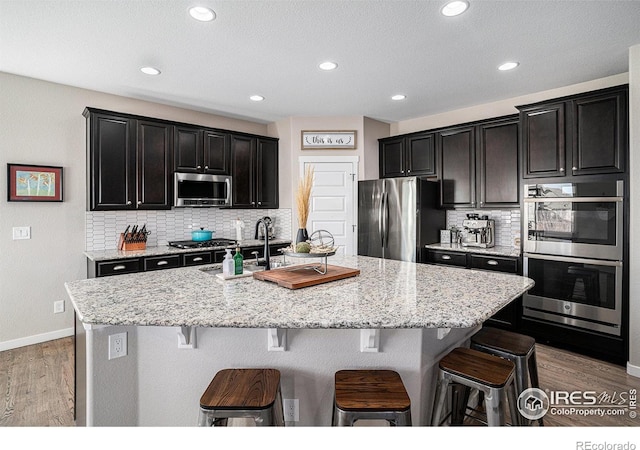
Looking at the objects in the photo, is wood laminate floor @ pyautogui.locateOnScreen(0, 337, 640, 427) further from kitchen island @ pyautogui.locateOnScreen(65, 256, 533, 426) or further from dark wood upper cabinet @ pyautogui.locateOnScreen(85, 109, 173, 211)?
dark wood upper cabinet @ pyautogui.locateOnScreen(85, 109, 173, 211)

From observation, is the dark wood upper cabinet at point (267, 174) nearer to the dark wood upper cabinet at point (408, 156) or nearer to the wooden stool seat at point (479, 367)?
the dark wood upper cabinet at point (408, 156)

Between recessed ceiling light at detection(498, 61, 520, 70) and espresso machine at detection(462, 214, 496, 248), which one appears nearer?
recessed ceiling light at detection(498, 61, 520, 70)

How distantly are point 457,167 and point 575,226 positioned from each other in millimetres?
1466

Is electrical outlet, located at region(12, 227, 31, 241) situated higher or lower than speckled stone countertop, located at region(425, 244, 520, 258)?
higher

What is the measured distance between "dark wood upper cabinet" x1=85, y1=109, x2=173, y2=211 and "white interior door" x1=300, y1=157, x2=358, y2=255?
1.80 metres

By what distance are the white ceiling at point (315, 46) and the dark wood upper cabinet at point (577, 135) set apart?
13.3 inches

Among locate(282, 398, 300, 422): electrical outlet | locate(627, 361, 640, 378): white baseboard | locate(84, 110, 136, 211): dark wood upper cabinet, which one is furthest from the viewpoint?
locate(84, 110, 136, 211): dark wood upper cabinet

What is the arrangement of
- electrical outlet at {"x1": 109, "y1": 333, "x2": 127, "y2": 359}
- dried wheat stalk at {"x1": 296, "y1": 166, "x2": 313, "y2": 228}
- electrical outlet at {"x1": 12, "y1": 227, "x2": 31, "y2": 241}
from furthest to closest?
electrical outlet at {"x1": 12, "y1": 227, "x2": 31, "y2": 241}
dried wheat stalk at {"x1": 296, "y1": 166, "x2": 313, "y2": 228}
electrical outlet at {"x1": 109, "y1": 333, "x2": 127, "y2": 359}

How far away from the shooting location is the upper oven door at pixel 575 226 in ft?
9.88

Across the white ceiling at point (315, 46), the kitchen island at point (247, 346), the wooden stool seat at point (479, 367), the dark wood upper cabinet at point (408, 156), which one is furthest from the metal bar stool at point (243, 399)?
the dark wood upper cabinet at point (408, 156)

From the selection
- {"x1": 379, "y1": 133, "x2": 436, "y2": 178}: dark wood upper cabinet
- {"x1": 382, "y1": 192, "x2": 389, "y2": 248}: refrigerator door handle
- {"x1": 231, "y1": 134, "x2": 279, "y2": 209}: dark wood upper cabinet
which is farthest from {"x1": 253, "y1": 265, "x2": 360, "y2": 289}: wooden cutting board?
{"x1": 379, "y1": 133, "x2": 436, "y2": 178}: dark wood upper cabinet

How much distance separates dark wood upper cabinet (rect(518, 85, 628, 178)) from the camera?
3004 millimetres
